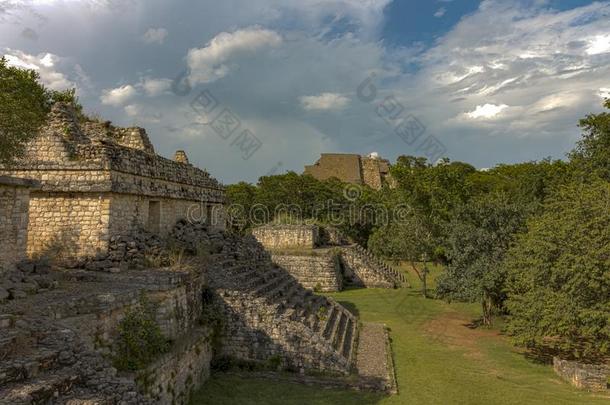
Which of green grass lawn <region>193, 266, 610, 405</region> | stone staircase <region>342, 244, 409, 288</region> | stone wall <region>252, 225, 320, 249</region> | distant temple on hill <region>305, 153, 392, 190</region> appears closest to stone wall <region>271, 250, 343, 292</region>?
stone staircase <region>342, 244, 409, 288</region>

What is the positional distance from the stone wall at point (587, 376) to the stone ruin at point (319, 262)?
14.7m

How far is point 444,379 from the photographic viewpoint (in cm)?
1143

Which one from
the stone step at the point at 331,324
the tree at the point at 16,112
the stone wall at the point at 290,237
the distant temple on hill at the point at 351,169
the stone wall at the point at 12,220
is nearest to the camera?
the stone wall at the point at 12,220

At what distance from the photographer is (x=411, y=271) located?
3600 cm

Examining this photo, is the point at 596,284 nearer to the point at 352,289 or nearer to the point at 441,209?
the point at 441,209

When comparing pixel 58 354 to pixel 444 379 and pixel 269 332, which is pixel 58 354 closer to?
pixel 269 332

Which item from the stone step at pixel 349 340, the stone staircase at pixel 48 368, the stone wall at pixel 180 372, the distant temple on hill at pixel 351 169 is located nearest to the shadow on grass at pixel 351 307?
the stone step at pixel 349 340

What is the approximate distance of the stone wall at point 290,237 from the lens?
29734mm

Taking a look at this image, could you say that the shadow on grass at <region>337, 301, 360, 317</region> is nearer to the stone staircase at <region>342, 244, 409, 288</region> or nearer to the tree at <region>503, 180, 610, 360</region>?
the stone staircase at <region>342, 244, 409, 288</region>

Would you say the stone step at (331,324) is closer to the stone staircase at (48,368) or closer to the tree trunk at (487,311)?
the tree trunk at (487,311)

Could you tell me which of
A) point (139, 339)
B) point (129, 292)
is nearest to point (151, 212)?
point (129, 292)

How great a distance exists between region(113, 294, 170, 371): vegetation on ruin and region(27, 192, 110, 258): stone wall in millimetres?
3353

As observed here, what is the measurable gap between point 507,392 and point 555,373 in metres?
3.00

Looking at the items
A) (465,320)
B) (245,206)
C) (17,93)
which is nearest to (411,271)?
(465,320)
